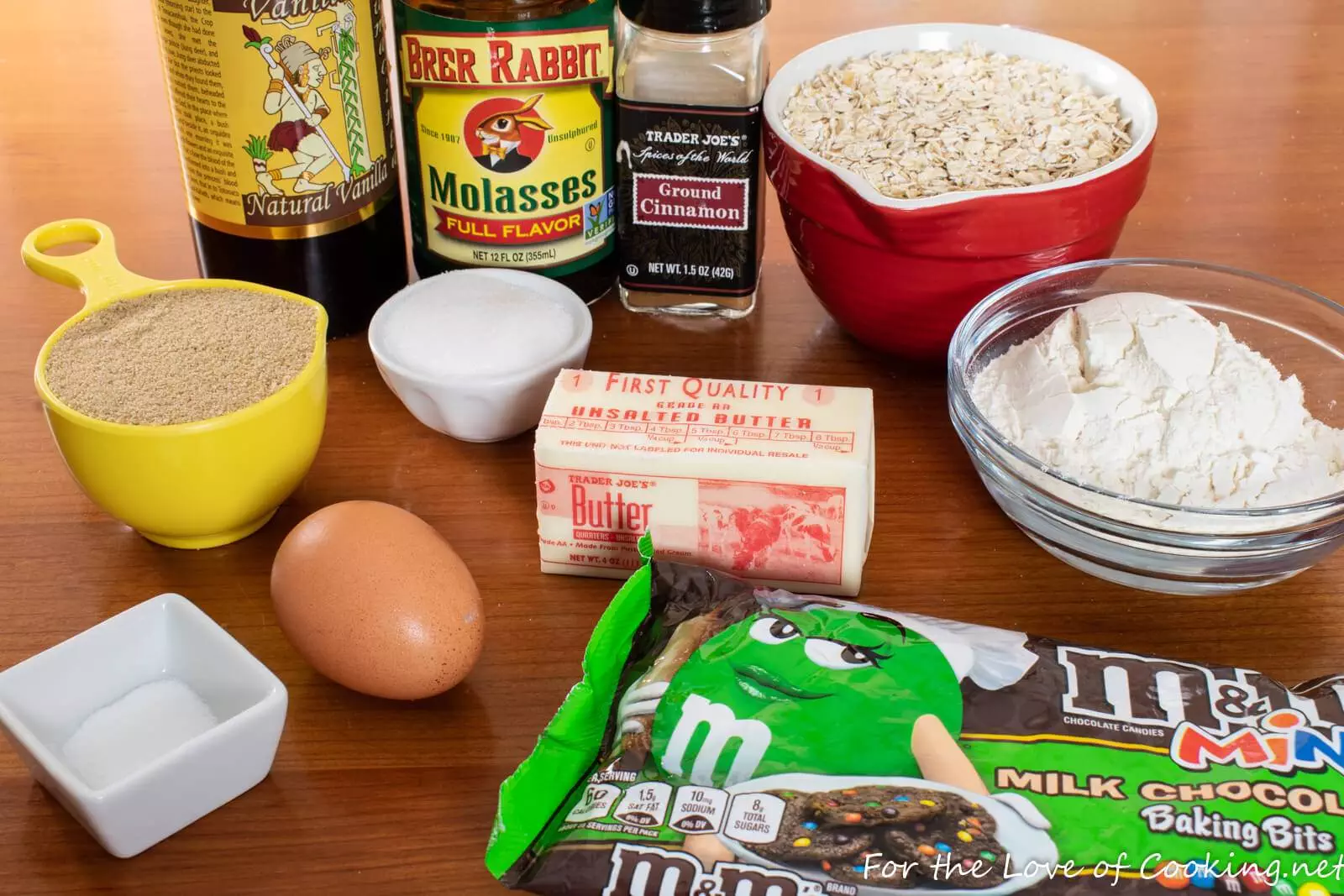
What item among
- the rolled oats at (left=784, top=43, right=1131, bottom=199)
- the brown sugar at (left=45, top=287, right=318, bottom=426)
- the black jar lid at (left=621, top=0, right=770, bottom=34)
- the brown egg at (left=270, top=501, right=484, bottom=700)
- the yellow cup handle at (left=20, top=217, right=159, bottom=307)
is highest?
the black jar lid at (left=621, top=0, right=770, bottom=34)

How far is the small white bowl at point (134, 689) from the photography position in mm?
607

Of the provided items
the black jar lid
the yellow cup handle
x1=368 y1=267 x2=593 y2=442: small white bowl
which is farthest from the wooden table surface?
the black jar lid

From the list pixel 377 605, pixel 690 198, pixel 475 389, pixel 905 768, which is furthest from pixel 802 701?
pixel 690 198

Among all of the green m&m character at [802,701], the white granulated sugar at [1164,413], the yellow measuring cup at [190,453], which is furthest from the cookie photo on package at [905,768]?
the yellow measuring cup at [190,453]

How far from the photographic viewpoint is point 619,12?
93 centimetres

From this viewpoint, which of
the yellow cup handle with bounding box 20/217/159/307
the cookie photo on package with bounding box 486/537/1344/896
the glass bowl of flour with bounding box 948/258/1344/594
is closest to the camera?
the cookie photo on package with bounding box 486/537/1344/896

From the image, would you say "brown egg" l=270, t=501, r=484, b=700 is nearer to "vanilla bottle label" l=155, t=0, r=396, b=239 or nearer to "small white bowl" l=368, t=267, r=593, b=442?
"small white bowl" l=368, t=267, r=593, b=442

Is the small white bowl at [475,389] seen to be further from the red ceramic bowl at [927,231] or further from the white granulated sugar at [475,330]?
Answer: the red ceramic bowl at [927,231]

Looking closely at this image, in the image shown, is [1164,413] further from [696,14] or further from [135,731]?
[135,731]

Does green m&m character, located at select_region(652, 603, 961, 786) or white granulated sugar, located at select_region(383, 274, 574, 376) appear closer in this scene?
green m&m character, located at select_region(652, 603, 961, 786)

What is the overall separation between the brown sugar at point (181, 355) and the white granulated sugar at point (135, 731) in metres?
0.15

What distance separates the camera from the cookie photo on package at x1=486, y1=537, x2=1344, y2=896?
1.89 feet

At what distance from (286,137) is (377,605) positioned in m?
0.37

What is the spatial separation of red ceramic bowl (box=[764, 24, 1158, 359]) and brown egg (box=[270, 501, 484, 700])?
0.36 m
